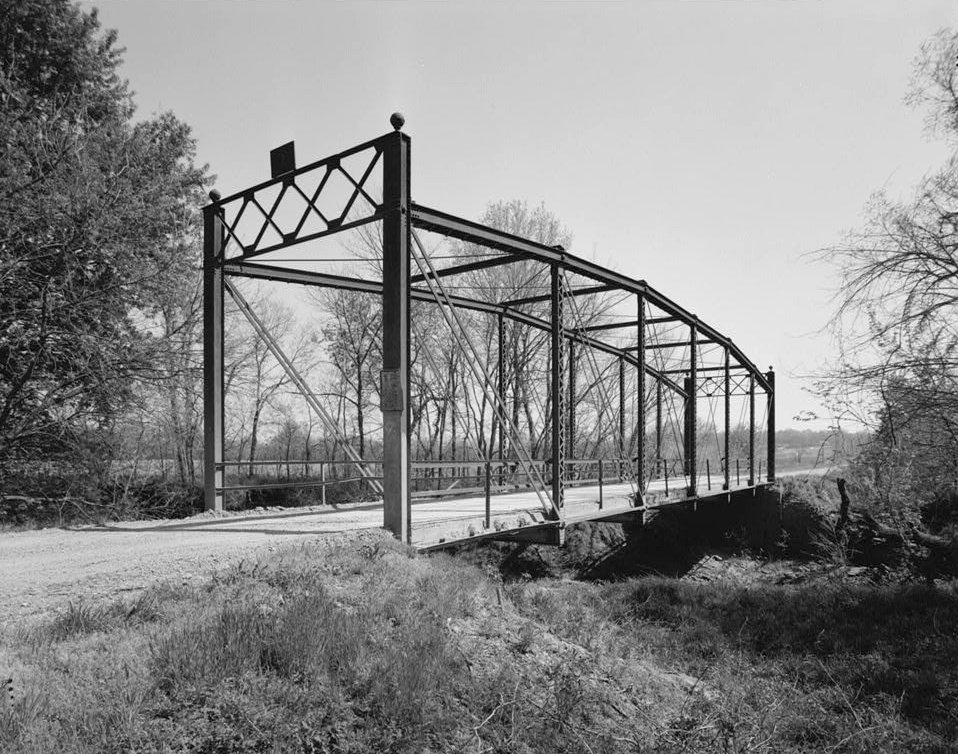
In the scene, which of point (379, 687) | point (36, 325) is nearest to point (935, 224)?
point (379, 687)

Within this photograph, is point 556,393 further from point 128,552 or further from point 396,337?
point 128,552

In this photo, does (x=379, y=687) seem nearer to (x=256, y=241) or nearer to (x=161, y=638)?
(x=161, y=638)

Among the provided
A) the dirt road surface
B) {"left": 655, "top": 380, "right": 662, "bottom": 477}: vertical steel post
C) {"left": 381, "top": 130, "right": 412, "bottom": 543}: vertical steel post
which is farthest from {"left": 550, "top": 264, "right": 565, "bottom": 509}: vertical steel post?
{"left": 655, "top": 380, "right": 662, "bottom": 477}: vertical steel post

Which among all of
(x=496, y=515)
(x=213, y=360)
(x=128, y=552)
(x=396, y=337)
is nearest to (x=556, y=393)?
(x=496, y=515)

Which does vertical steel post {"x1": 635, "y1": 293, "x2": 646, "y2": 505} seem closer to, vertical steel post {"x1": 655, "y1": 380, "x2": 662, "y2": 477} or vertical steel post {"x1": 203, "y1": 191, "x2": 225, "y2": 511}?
vertical steel post {"x1": 655, "y1": 380, "x2": 662, "y2": 477}

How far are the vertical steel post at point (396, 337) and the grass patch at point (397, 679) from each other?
60 centimetres

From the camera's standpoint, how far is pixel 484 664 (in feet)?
18.2

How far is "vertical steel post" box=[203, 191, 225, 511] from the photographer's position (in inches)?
404

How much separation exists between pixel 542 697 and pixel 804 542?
20281 millimetres

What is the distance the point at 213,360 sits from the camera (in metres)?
10.3

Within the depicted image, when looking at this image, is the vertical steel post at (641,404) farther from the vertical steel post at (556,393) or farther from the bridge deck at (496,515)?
the vertical steel post at (556,393)

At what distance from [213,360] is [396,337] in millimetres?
4046

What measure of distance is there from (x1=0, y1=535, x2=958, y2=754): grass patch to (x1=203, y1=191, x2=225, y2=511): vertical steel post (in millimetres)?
4104

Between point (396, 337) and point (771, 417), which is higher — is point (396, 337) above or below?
above
